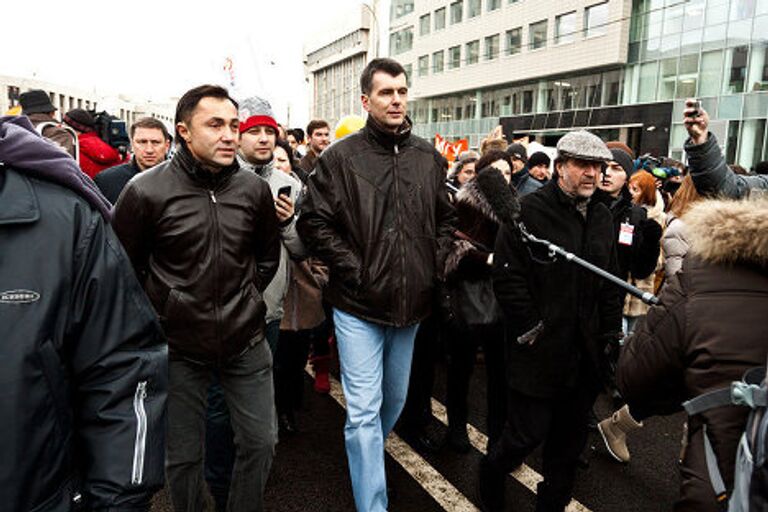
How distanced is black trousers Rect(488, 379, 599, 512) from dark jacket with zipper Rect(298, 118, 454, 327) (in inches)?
28.3

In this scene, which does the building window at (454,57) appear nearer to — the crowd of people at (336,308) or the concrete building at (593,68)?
the concrete building at (593,68)

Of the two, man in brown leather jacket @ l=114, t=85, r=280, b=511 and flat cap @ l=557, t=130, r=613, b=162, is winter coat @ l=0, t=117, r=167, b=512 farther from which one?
flat cap @ l=557, t=130, r=613, b=162

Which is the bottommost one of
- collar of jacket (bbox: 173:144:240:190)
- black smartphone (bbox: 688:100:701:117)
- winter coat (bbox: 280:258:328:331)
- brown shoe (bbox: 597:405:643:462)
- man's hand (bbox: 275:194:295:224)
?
brown shoe (bbox: 597:405:643:462)

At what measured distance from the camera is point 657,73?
28656 millimetres

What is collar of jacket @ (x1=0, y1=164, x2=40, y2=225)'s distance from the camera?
1291 mm

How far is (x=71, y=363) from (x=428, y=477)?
8.74ft

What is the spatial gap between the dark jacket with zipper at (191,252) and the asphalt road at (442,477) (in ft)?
4.06

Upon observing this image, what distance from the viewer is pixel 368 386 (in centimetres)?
307

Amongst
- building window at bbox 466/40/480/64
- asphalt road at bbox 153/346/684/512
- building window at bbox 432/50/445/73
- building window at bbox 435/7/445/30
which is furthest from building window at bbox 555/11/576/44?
→ asphalt road at bbox 153/346/684/512

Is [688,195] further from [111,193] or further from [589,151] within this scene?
[111,193]

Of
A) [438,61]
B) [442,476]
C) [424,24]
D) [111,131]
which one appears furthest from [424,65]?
[442,476]

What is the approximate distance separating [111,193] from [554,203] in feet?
10.7

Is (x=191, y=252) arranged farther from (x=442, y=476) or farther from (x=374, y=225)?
(x=442, y=476)

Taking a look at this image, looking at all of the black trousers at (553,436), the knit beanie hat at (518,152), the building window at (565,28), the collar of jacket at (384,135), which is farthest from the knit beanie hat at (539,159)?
the building window at (565,28)
